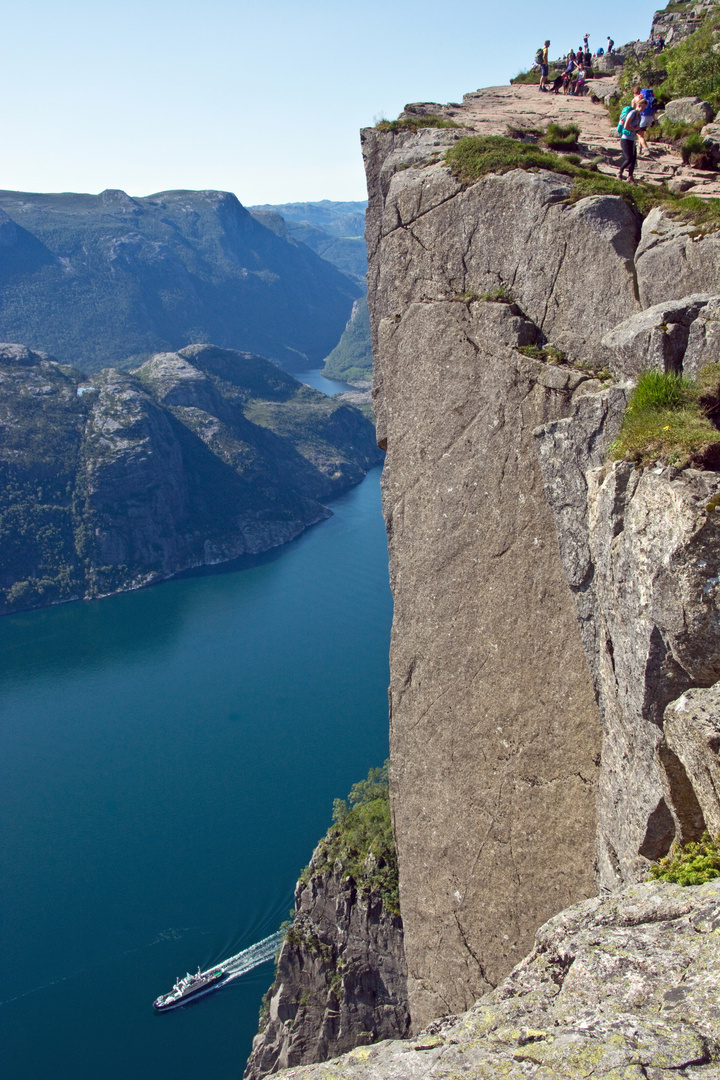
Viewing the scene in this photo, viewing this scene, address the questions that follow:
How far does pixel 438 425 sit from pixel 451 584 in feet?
8.98

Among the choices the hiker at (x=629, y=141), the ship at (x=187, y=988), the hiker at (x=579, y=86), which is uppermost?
the hiker at (x=579, y=86)

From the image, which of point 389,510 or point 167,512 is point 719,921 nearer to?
point 389,510

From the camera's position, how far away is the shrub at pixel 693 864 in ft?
18.6

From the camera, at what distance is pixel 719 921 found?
4.86 meters

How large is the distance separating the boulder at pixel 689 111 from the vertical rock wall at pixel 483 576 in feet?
18.8

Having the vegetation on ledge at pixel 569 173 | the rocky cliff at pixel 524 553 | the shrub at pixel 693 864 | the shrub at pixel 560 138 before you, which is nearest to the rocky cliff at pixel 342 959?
the rocky cliff at pixel 524 553

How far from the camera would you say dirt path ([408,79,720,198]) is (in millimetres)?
12844

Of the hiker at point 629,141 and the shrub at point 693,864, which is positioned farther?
the hiker at point 629,141

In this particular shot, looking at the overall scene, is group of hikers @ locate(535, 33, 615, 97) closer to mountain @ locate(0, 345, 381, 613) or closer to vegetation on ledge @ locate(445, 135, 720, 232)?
vegetation on ledge @ locate(445, 135, 720, 232)

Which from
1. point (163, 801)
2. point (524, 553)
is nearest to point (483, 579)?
point (524, 553)

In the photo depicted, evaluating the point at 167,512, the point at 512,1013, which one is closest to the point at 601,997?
the point at 512,1013

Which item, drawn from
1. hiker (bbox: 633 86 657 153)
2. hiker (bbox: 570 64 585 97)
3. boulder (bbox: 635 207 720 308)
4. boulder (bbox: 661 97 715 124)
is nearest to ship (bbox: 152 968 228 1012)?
boulder (bbox: 635 207 720 308)

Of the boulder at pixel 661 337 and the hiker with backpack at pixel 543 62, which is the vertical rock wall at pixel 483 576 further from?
the hiker with backpack at pixel 543 62

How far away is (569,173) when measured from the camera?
11891 mm
